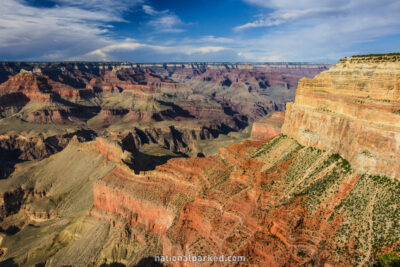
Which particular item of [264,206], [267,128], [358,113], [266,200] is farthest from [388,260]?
[267,128]

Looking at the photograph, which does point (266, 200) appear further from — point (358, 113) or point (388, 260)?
point (358, 113)

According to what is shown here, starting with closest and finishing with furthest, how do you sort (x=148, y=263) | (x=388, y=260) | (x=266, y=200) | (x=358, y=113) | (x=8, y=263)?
(x=388, y=260), (x=358, y=113), (x=266, y=200), (x=148, y=263), (x=8, y=263)

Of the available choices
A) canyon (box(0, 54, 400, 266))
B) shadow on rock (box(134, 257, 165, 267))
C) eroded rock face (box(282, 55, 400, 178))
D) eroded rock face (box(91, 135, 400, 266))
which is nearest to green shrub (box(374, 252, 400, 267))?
canyon (box(0, 54, 400, 266))

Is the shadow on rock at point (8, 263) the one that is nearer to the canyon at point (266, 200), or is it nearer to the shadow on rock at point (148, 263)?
the canyon at point (266, 200)

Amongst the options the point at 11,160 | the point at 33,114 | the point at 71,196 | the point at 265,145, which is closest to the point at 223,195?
the point at 265,145

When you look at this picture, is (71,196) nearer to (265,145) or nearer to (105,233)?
(105,233)

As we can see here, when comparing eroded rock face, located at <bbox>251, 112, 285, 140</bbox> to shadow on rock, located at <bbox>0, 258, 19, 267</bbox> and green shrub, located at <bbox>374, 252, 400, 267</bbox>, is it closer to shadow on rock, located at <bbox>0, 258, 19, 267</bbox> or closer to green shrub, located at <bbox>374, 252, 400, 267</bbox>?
green shrub, located at <bbox>374, 252, 400, 267</bbox>

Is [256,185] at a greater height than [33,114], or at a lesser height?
greater

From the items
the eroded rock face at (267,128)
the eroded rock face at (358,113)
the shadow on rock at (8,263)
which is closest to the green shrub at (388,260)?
the eroded rock face at (358,113)
